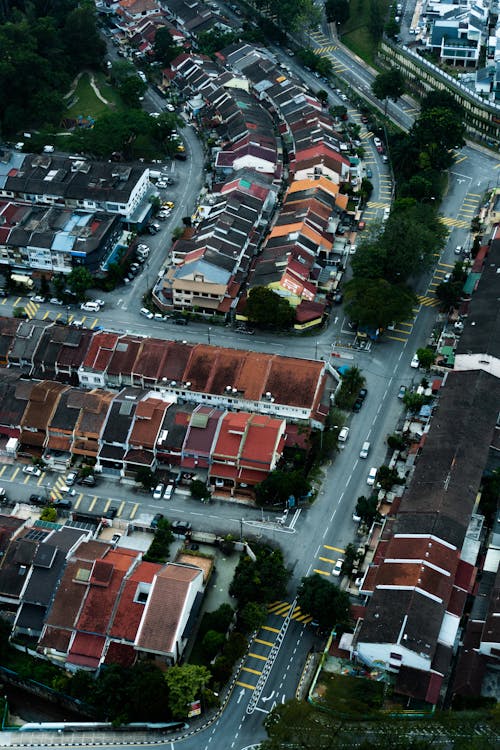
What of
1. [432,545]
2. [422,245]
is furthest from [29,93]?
[432,545]

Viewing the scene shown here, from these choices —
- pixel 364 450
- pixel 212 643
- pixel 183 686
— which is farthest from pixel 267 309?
pixel 183 686

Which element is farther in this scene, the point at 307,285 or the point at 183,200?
the point at 183,200

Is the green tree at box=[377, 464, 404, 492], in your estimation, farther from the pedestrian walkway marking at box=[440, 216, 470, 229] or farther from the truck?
the truck

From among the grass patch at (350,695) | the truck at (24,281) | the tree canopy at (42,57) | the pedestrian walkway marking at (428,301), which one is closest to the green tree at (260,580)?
the grass patch at (350,695)

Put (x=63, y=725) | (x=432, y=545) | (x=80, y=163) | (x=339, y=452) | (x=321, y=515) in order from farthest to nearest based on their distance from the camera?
1. (x=80, y=163)
2. (x=339, y=452)
3. (x=321, y=515)
4. (x=432, y=545)
5. (x=63, y=725)

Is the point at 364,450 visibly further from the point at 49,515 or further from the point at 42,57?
the point at 42,57

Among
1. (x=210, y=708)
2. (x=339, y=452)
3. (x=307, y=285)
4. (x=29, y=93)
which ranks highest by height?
(x=29, y=93)

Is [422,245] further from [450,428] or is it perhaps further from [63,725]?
[63,725]
